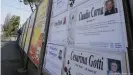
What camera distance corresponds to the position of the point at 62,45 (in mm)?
2350

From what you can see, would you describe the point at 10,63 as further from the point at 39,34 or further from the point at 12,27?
the point at 12,27

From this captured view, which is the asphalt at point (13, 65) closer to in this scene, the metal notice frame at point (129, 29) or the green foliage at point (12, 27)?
the metal notice frame at point (129, 29)

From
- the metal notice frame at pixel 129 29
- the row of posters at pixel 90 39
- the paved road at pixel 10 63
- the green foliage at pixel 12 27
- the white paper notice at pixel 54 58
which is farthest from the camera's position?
the green foliage at pixel 12 27

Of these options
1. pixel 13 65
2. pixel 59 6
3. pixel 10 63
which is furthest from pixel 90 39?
pixel 10 63

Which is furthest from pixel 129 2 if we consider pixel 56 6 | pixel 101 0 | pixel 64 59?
pixel 56 6

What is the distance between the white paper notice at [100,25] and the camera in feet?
4.18

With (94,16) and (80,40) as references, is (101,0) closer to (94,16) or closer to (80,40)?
(94,16)

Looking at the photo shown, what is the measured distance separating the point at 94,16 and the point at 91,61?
1.26ft

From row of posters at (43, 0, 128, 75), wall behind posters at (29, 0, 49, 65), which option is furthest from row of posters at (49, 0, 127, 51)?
wall behind posters at (29, 0, 49, 65)

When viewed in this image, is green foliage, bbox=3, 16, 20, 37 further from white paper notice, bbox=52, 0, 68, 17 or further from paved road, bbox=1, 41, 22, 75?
white paper notice, bbox=52, 0, 68, 17

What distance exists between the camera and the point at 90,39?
63.3 inches

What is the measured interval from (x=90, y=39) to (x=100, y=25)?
19cm

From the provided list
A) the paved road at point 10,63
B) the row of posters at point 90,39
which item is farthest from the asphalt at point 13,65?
the row of posters at point 90,39

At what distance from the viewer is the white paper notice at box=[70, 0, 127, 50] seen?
1275 mm
